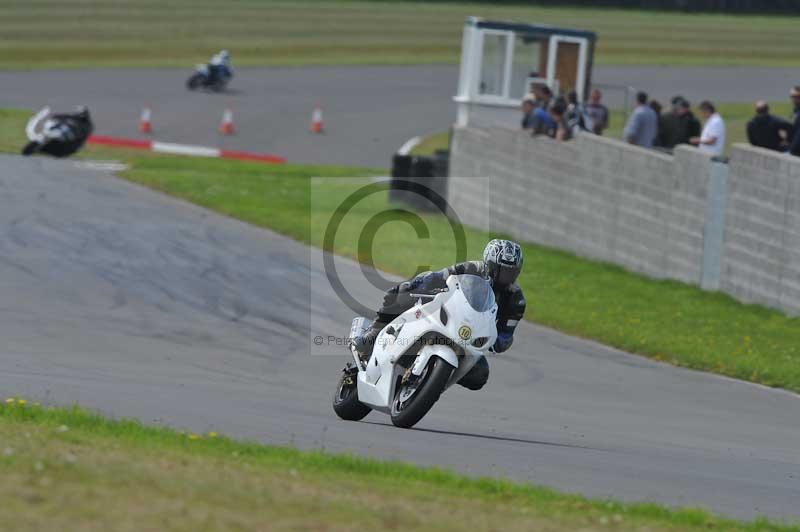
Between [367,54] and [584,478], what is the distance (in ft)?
153

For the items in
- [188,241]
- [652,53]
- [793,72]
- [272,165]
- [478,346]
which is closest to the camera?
[478,346]

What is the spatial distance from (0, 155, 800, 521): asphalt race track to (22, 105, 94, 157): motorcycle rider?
23.6 ft

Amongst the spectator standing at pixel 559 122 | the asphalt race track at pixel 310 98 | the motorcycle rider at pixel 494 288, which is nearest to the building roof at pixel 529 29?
the spectator standing at pixel 559 122

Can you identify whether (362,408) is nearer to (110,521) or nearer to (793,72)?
(110,521)

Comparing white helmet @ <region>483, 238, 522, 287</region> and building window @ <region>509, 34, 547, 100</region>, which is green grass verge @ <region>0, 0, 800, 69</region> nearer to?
building window @ <region>509, 34, 547, 100</region>

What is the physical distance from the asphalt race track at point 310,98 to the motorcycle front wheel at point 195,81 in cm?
32

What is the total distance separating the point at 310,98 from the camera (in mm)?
42906

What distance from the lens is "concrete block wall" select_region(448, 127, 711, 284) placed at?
1956 cm

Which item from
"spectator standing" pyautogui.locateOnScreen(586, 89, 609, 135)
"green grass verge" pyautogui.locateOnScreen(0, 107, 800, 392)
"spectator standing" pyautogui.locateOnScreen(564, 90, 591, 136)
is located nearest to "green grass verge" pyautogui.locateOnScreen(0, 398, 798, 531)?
"green grass verge" pyautogui.locateOnScreen(0, 107, 800, 392)

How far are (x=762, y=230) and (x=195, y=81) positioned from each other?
27866 millimetres

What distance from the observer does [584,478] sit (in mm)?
9125

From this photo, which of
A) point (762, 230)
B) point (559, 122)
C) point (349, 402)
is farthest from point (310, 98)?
point (349, 402)

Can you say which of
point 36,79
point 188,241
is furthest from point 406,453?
point 36,79

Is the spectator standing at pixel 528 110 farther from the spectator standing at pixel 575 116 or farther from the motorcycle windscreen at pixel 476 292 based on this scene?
the motorcycle windscreen at pixel 476 292
